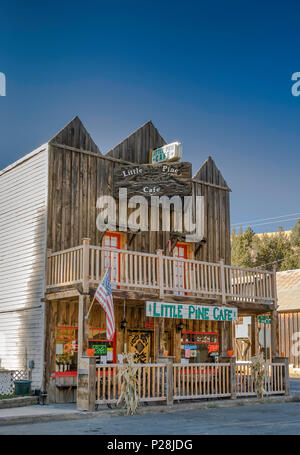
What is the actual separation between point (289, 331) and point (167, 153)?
57.9 ft

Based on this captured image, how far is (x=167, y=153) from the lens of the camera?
20.9m

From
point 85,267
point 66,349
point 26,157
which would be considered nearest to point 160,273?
point 85,267

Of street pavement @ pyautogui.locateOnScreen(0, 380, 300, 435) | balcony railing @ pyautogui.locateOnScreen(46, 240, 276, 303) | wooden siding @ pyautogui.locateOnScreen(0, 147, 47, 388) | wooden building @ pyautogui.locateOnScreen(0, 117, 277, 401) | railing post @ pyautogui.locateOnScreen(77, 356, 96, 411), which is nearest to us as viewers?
street pavement @ pyautogui.locateOnScreen(0, 380, 300, 435)

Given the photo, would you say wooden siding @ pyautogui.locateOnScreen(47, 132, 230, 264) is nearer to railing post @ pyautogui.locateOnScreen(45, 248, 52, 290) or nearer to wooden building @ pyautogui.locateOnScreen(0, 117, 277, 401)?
wooden building @ pyautogui.locateOnScreen(0, 117, 277, 401)

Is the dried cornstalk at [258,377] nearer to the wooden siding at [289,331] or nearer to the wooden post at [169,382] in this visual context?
the wooden post at [169,382]

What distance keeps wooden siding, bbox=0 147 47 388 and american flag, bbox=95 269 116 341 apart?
344cm

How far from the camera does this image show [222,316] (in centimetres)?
1917

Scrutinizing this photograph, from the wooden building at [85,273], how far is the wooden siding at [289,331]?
1229 centimetres

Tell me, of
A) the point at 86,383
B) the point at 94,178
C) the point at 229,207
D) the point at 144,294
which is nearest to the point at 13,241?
the point at 94,178

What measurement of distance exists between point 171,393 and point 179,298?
123 inches

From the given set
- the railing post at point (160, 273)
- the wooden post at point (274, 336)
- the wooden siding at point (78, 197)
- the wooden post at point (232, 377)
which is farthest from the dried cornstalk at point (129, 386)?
the wooden post at point (274, 336)

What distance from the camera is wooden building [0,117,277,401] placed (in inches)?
690

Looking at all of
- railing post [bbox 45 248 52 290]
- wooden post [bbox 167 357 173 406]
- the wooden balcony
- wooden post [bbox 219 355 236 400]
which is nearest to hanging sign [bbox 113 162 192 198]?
the wooden balcony

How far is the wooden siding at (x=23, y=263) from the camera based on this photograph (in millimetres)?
18391
